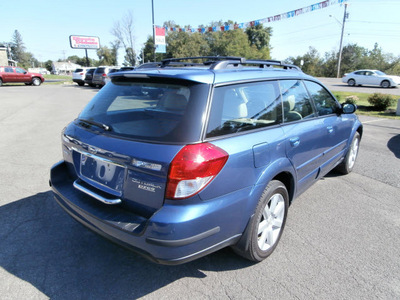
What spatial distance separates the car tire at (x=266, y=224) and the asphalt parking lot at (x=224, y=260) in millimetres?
151

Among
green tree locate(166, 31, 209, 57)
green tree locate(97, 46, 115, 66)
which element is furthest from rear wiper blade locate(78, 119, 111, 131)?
green tree locate(97, 46, 115, 66)

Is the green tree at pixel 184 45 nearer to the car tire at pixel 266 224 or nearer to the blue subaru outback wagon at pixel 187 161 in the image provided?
the blue subaru outback wagon at pixel 187 161

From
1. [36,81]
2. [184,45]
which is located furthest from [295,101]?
[184,45]

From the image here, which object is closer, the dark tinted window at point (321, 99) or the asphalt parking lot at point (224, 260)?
the asphalt parking lot at point (224, 260)

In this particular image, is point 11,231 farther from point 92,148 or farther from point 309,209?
point 309,209

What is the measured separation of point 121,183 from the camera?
2.18 meters

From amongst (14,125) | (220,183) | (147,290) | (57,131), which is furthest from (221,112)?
(14,125)

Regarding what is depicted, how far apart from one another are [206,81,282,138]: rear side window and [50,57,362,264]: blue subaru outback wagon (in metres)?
0.01

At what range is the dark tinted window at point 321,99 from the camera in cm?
362

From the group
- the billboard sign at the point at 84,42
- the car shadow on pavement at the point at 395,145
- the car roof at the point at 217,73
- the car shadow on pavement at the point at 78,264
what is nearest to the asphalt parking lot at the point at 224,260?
the car shadow on pavement at the point at 78,264

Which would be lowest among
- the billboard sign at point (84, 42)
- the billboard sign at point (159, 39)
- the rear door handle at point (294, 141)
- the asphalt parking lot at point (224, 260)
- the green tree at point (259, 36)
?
the asphalt parking lot at point (224, 260)

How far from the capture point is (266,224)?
8.63ft

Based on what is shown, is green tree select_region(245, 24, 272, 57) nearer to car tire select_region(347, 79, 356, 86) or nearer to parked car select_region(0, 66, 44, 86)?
car tire select_region(347, 79, 356, 86)

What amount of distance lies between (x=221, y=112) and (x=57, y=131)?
22.4 ft
